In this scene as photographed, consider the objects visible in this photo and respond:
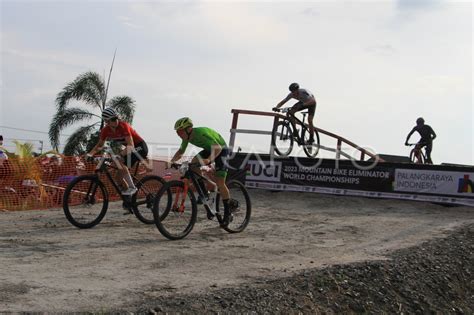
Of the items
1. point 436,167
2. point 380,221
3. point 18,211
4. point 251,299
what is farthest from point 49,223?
point 436,167

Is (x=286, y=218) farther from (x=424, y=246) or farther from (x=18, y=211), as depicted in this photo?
(x=18, y=211)

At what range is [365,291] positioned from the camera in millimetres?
6262

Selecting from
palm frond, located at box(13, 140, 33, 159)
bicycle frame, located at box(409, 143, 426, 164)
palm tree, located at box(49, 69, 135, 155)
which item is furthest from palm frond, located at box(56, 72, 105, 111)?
bicycle frame, located at box(409, 143, 426, 164)

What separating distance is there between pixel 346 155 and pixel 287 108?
3202mm

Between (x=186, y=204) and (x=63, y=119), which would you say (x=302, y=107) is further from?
(x=63, y=119)

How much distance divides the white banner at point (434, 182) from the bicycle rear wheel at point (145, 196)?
657cm

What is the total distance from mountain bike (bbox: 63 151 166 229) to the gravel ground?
11.7ft

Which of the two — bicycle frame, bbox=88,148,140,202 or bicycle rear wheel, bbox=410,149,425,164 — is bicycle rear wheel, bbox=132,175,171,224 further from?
bicycle rear wheel, bbox=410,149,425,164

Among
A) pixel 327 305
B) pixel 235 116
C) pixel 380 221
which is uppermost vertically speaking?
pixel 235 116

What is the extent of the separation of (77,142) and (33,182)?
10858 millimetres

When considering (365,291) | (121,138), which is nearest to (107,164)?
(121,138)

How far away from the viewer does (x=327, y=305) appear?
5.82m

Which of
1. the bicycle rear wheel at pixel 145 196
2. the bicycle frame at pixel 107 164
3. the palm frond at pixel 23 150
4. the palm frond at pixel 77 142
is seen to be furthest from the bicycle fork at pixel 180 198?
the palm frond at pixel 77 142

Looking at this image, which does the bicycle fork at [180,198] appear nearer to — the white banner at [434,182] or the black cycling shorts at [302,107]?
the black cycling shorts at [302,107]
